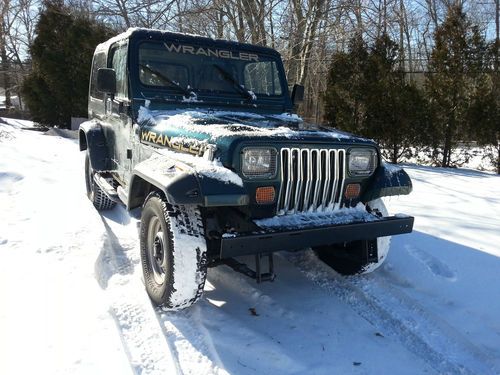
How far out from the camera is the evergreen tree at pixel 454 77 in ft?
33.2

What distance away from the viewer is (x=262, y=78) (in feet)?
15.2

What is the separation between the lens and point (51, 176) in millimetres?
7402

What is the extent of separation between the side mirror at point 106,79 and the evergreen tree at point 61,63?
13.2 meters

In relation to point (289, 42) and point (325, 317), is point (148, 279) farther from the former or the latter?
point (289, 42)

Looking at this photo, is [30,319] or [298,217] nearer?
[30,319]

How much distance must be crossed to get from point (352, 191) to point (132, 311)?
1.76 m

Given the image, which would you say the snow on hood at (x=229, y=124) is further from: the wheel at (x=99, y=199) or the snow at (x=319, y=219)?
the wheel at (x=99, y=199)

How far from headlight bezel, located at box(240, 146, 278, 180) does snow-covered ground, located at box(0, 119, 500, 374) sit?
3.25 ft

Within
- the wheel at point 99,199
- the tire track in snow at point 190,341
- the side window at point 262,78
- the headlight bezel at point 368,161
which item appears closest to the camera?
the tire track in snow at point 190,341

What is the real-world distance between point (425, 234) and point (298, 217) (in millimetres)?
2357

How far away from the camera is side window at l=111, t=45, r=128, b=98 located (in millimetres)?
4156

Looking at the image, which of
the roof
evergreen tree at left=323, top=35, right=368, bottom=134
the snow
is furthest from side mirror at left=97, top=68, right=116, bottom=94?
evergreen tree at left=323, top=35, right=368, bottom=134

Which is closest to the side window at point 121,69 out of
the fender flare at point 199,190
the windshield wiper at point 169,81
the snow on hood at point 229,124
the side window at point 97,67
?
the windshield wiper at point 169,81

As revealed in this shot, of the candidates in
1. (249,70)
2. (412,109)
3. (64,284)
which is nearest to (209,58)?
(249,70)
